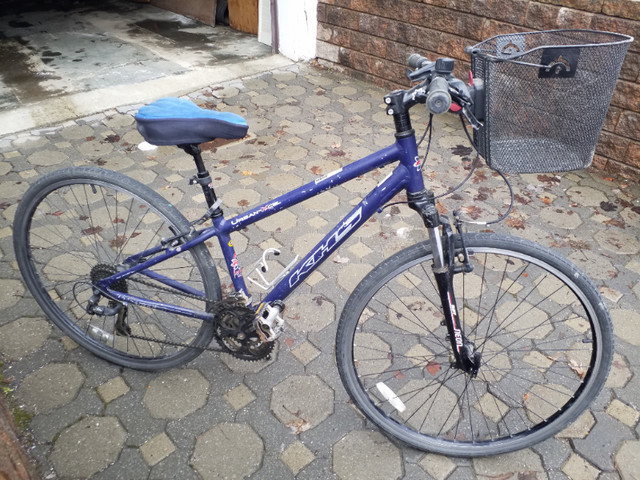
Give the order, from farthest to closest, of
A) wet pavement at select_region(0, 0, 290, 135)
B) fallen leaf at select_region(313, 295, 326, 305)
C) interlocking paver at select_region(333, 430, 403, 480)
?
wet pavement at select_region(0, 0, 290, 135) → fallen leaf at select_region(313, 295, 326, 305) → interlocking paver at select_region(333, 430, 403, 480)

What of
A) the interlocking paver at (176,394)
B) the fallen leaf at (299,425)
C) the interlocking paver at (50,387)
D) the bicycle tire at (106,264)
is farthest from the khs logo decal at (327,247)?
the interlocking paver at (50,387)

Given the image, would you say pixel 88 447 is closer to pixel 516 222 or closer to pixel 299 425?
pixel 299 425

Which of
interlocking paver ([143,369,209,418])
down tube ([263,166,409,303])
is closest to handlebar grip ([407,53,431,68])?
down tube ([263,166,409,303])

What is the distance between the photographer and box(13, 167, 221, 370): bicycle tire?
218 cm

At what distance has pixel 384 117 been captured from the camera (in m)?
5.14

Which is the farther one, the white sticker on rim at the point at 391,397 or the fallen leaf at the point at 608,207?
the fallen leaf at the point at 608,207

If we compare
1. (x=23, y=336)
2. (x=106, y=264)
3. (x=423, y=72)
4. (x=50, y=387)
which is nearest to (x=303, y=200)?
(x=423, y=72)

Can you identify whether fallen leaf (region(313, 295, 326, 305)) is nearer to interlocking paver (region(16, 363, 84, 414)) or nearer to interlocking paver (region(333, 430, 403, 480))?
interlocking paver (region(333, 430, 403, 480))

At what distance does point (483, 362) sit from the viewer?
8.75 feet

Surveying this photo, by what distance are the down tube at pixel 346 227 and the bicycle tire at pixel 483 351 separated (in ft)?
0.70

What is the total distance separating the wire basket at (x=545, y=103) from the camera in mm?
1512

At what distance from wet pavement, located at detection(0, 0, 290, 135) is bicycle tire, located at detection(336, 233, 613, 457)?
403 centimetres

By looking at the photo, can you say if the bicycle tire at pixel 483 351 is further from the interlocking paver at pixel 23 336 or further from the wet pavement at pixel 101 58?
the wet pavement at pixel 101 58

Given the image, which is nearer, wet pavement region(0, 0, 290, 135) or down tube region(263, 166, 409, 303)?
down tube region(263, 166, 409, 303)
